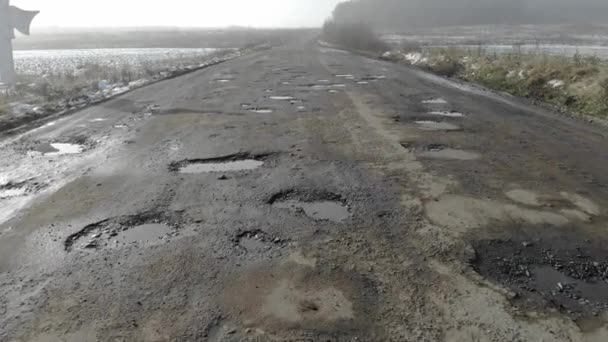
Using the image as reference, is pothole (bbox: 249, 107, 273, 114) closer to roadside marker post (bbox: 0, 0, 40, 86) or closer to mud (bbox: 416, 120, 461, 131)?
mud (bbox: 416, 120, 461, 131)

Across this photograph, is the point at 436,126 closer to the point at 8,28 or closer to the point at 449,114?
the point at 449,114

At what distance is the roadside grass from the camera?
11.3m

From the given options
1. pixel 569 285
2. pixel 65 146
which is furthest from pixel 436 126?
pixel 65 146

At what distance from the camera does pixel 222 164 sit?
7082 millimetres

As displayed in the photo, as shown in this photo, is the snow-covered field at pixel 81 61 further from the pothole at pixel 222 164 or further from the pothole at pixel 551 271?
the pothole at pixel 551 271

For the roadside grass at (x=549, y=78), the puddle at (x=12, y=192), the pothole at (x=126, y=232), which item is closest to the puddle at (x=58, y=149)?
the puddle at (x=12, y=192)

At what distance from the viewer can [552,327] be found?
10.3 feet

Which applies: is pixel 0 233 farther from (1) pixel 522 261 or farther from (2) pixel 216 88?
(2) pixel 216 88

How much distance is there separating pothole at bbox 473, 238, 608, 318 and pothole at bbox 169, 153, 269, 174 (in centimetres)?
379

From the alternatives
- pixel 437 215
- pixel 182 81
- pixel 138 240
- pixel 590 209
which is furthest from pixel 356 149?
pixel 182 81

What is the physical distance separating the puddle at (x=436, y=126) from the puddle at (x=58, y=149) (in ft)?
21.6

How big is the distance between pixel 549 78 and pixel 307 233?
12.4 metres

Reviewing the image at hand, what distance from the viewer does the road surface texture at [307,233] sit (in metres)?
3.25

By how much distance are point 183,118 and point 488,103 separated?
807 cm
